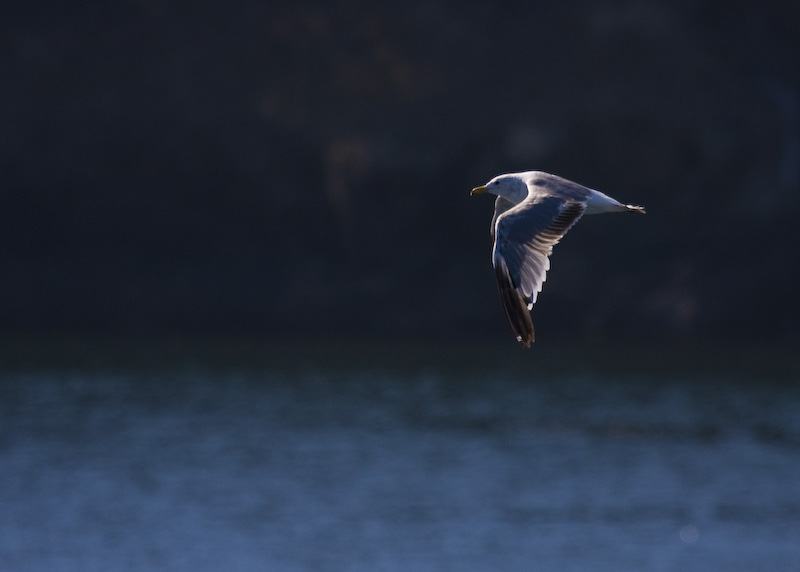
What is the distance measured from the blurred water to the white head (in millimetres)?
15710

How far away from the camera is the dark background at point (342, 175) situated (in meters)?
47.5

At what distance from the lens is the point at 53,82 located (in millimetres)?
49531

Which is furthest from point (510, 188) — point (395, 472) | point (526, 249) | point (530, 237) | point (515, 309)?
point (395, 472)

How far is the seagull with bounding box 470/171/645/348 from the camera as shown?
9602 millimetres

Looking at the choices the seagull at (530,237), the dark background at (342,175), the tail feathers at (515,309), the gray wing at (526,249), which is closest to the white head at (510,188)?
the seagull at (530,237)

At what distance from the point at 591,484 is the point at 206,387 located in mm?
15070

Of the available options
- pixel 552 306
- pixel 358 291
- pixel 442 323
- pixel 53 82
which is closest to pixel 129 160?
pixel 53 82

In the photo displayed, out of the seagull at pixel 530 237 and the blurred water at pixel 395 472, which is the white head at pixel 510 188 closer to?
the seagull at pixel 530 237

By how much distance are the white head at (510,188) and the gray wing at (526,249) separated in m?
0.94

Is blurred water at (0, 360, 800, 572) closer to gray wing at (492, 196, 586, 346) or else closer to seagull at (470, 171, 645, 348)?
seagull at (470, 171, 645, 348)

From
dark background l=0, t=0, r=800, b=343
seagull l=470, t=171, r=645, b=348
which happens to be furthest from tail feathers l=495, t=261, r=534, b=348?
dark background l=0, t=0, r=800, b=343

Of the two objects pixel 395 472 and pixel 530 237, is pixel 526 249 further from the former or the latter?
pixel 395 472

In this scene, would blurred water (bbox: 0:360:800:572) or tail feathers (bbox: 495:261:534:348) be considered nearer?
tail feathers (bbox: 495:261:534:348)

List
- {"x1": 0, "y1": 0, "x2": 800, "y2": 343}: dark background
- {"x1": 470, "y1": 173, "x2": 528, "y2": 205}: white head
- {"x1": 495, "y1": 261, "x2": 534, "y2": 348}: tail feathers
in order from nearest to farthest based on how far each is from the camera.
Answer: {"x1": 495, "y1": 261, "x2": 534, "y2": 348}: tail feathers, {"x1": 470, "y1": 173, "x2": 528, "y2": 205}: white head, {"x1": 0, "y1": 0, "x2": 800, "y2": 343}: dark background
